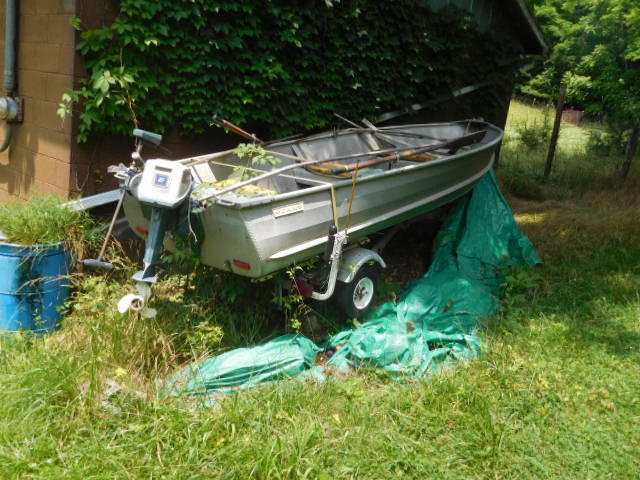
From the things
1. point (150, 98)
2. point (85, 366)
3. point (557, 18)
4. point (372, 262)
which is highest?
point (557, 18)

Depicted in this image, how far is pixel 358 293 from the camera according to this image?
485 centimetres

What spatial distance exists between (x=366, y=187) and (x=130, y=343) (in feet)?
7.62

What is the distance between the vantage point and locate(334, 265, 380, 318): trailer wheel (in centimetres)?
462

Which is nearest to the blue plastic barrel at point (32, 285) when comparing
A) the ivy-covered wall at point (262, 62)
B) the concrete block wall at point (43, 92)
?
the concrete block wall at point (43, 92)

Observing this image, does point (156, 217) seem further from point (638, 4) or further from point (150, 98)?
point (638, 4)

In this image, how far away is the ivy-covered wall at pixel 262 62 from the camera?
187 inches

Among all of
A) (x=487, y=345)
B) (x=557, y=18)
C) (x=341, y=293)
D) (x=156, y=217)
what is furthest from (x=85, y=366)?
(x=557, y=18)

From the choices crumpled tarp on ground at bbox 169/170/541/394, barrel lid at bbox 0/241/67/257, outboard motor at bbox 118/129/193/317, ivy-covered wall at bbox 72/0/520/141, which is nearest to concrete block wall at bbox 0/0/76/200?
ivy-covered wall at bbox 72/0/520/141

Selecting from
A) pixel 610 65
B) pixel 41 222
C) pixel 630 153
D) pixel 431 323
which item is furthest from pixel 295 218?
pixel 610 65

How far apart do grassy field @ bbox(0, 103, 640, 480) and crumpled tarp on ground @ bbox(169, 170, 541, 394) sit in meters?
0.21

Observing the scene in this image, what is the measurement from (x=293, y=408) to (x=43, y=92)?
3.84m

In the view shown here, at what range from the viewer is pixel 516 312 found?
4863mm

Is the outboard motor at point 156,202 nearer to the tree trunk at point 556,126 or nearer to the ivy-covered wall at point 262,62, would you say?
the ivy-covered wall at point 262,62

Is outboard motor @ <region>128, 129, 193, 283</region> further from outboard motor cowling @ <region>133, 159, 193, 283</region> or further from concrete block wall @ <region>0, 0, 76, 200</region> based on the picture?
concrete block wall @ <region>0, 0, 76, 200</region>
